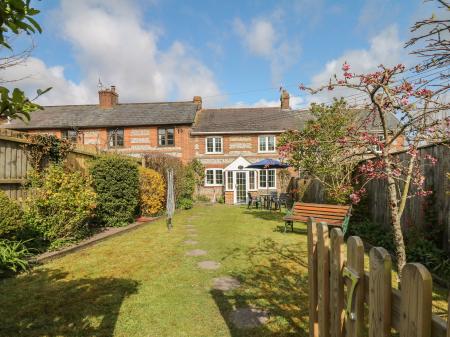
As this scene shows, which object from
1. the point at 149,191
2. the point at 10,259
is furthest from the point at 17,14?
the point at 149,191

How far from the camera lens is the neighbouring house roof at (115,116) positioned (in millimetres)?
24781

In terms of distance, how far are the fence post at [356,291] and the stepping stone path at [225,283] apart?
3327 mm

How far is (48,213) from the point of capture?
23.5ft

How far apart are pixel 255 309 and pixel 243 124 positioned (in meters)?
21.9

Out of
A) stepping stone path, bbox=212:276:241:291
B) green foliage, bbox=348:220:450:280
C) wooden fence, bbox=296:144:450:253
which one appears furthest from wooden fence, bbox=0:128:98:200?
wooden fence, bbox=296:144:450:253

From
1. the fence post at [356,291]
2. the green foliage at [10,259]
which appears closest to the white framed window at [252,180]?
the green foliage at [10,259]

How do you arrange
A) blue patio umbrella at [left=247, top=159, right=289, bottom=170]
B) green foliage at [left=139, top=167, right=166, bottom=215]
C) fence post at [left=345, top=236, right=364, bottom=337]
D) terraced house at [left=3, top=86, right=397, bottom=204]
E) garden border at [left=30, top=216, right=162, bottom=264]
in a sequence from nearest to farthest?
1. fence post at [left=345, top=236, right=364, bottom=337]
2. garden border at [left=30, top=216, right=162, bottom=264]
3. green foliage at [left=139, top=167, right=166, bottom=215]
4. blue patio umbrella at [left=247, top=159, right=289, bottom=170]
5. terraced house at [left=3, top=86, right=397, bottom=204]

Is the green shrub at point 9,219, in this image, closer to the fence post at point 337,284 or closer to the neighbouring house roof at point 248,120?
the fence post at point 337,284

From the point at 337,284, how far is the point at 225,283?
3444mm

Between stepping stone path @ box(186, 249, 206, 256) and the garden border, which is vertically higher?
the garden border

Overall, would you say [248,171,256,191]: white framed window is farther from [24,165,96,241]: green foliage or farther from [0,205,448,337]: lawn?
[24,165,96,241]: green foliage

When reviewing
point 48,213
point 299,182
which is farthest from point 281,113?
point 48,213

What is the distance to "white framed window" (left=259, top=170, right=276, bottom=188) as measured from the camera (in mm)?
23263

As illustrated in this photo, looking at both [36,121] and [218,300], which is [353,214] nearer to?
[218,300]
